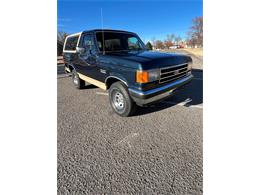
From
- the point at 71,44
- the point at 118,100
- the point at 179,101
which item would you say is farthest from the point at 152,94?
the point at 71,44

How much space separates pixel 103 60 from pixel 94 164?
94.2 inches

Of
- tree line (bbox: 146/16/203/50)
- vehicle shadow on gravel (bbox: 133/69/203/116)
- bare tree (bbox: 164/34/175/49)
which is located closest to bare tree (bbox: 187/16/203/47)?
tree line (bbox: 146/16/203/50)

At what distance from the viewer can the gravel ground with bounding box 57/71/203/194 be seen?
6.12 ft

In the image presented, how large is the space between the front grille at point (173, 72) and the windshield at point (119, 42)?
152 cm

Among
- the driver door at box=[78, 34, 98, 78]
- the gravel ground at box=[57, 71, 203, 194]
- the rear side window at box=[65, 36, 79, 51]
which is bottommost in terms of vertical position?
the gravel ground at box=[57, 71, 203, 194]

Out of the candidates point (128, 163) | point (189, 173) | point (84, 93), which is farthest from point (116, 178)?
point (84, 93)

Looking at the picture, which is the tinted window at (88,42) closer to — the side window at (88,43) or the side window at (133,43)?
the side window at (88,43)

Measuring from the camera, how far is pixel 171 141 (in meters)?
2.65

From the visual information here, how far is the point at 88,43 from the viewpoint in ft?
14.3

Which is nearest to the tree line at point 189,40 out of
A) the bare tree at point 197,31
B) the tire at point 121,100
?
the bare tree at point 197,31

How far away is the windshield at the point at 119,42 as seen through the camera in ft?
13.6

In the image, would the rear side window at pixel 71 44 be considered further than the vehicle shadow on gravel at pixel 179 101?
Yes

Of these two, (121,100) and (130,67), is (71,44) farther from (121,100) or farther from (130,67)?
(130,67)

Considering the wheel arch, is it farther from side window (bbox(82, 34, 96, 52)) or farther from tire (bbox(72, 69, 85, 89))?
tire (bbox(72, 69, 85, 89))
